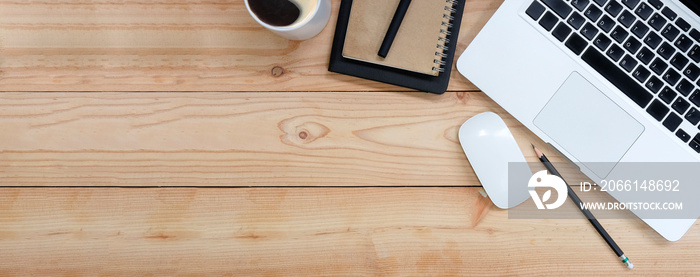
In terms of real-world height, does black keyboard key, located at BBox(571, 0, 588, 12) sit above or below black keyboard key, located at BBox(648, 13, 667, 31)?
below

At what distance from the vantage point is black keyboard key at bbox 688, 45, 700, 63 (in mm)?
563

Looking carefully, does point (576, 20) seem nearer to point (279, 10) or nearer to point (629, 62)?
point (629, 62)

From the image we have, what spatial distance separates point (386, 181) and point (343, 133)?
9 cm

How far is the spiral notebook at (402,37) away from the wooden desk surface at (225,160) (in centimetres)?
4

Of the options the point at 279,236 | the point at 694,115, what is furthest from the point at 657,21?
the point at 279,236

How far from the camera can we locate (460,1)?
0.61 meters

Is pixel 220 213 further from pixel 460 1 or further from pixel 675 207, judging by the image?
pixel 675 207

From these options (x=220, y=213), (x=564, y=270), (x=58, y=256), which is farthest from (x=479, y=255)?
(x=58, y=256)

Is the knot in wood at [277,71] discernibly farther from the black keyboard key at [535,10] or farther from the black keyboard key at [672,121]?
the black keyboard key at [672,121]

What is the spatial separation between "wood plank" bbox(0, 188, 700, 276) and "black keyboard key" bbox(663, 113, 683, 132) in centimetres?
20

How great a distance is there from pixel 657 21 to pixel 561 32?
112 millimetres

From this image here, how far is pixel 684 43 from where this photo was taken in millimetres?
564

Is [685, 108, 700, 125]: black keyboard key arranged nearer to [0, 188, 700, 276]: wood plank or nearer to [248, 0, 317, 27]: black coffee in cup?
[0, 188, 700, 276]: wood plank

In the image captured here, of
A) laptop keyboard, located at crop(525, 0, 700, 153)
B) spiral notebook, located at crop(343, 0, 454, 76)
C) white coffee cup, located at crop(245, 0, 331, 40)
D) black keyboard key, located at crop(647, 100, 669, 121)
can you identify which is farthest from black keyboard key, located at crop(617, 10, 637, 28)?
white coffee cup, located at crop(245, 0, 331, 40)
